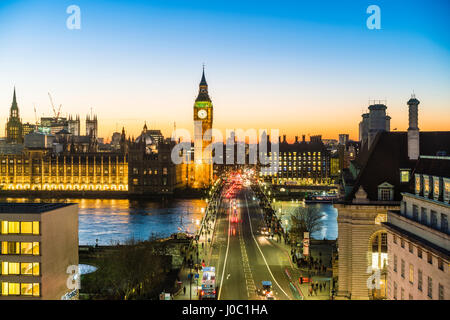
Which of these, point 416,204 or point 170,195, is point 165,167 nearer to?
point 170,195

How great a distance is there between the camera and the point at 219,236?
141ft

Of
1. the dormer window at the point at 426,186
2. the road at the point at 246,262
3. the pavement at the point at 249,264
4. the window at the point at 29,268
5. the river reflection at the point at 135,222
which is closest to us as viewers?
the dormer window at the point at 426,186

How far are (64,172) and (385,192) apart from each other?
107m

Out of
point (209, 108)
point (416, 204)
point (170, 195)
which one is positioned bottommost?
point (170, 195)

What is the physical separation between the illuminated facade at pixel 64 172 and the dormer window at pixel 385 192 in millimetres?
96989

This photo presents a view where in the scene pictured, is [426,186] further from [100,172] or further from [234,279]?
[100,172]

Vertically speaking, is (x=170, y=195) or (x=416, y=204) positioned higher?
(x=416, y=204)

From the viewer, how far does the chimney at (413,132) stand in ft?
70.5

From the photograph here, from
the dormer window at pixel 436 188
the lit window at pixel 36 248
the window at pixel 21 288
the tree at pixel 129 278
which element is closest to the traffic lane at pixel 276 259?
the tree at pixel 129 278

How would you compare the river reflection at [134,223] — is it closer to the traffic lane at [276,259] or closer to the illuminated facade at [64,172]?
the traffic lane at [276,259]

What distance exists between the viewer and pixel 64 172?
11750cm

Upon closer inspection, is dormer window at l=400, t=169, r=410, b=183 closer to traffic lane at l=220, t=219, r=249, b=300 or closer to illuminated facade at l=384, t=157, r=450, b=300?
illuminated facade at l=384, t=157, r=450, b=300
